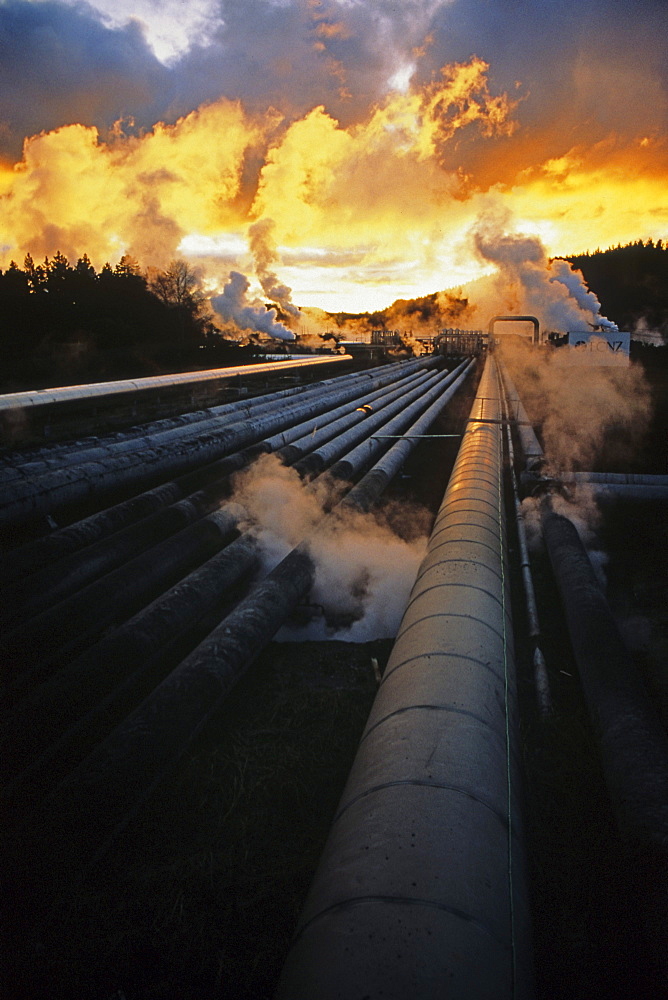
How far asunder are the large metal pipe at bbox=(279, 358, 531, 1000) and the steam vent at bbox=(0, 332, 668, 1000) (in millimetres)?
14

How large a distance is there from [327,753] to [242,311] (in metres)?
52.1

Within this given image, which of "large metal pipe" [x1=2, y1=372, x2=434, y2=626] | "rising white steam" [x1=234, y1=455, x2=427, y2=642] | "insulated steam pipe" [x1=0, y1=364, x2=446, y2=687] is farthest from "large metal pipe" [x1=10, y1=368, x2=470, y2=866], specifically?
"large metal pipe" [x1=2, y1=372, x2=434, y2=626]

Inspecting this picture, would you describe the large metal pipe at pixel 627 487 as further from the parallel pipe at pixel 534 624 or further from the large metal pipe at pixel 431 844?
the large metal pipe at pixel 431 844

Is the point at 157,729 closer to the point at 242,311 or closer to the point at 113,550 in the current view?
the point at 113,550

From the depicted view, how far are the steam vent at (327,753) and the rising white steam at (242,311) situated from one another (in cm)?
4524

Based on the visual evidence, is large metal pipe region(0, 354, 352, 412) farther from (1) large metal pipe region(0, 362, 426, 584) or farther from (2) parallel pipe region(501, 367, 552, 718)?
(2) parallel pipe region(501, 367, 552, 718)

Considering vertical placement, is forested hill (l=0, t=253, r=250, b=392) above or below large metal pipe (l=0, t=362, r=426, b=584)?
above

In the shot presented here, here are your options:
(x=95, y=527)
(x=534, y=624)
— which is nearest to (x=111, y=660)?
(x=95, y=527)

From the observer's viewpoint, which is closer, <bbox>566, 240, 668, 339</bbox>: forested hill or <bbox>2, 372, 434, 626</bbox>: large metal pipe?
<bbox>2, 372, 434, 626</bbox>: large metal pipe

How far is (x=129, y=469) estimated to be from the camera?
1066 centimetres

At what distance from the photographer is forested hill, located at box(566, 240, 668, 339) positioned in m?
100

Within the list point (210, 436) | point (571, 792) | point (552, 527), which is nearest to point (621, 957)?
point (571, 792)

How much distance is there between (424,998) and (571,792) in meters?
2.97

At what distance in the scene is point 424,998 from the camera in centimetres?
194
